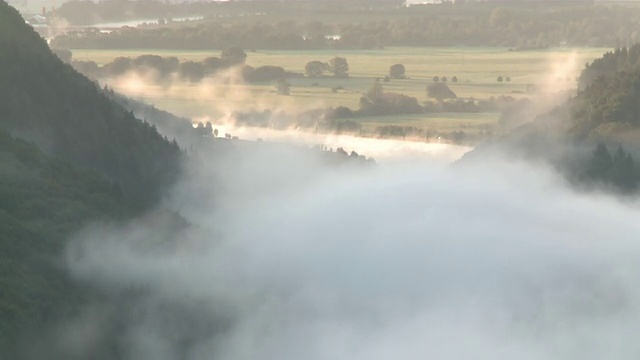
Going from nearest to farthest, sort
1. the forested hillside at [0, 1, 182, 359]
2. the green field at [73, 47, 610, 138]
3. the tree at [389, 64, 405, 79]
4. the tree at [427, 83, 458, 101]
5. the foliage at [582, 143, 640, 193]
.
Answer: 1. the forested hillside at [0, 1, 182, 359]
2. the foliage at [582, 143, 640, 193]
3. the green field at [73, 47, 610, 138]
4. the tree at [427, 83, 458, 101]
5. the tree at [389, 64, 405, 79]

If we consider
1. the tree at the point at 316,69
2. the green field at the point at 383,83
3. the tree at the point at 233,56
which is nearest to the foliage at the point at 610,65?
the green field at the point at 383,83

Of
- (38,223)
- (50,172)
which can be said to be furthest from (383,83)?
(38,223)

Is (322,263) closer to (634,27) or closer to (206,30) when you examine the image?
(206,30)

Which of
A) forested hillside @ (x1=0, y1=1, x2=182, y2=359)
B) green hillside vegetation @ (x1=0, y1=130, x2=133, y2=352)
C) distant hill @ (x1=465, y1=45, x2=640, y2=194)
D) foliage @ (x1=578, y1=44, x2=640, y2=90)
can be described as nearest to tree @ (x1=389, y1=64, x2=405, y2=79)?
distant hill @ (x1=465, y1=45, x2=640, y2=194)

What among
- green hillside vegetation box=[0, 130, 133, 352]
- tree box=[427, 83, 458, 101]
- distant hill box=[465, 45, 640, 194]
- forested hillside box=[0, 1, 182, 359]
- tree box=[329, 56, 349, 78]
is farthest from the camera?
tree box=[329, 56, 349, 78]

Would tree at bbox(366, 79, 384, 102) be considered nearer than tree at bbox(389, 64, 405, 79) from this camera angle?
Yes

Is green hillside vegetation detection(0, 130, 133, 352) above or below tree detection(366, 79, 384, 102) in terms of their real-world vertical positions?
below

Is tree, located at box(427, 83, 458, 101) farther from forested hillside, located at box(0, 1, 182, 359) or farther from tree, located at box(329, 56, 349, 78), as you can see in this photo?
forested hillside, located at box(0, 1, 182, 359)

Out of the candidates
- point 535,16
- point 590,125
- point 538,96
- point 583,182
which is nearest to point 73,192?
point 583,182

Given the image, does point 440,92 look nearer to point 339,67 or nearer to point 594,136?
point 339,67
